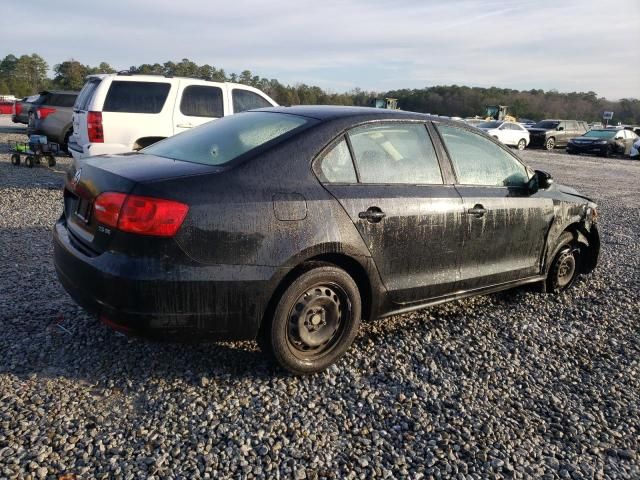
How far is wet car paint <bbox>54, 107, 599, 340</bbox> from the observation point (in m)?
2.63

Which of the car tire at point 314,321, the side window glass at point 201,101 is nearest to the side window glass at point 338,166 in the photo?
the car tire at point 314,321

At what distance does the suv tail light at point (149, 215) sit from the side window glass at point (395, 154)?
1245 millimetres

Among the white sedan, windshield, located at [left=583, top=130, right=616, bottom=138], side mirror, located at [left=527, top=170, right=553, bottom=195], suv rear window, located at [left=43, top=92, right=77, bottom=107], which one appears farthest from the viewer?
→ the white sedan

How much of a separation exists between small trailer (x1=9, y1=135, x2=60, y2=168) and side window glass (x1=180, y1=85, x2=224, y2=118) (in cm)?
415

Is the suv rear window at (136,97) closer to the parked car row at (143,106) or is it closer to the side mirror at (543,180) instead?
the parked car row at (143,106)

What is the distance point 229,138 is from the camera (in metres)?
3.37

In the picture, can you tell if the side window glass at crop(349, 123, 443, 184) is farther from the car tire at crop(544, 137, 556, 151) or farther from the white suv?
the car tire at crop(544, 137, 556, 151)

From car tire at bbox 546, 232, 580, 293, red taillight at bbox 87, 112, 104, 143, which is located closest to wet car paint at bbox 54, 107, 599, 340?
car tire at bbox 546, 232, 580, 293

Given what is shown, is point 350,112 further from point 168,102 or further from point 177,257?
point 168,102

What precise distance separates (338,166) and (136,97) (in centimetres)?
641

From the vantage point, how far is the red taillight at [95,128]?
8117mm

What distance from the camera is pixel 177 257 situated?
8.57ft

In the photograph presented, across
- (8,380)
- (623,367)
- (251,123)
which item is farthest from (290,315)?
(623,367)

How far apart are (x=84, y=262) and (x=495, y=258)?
295cm
